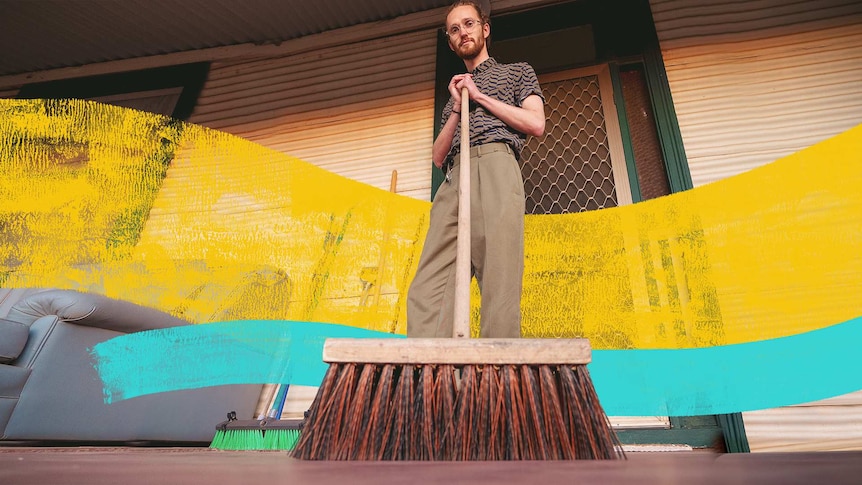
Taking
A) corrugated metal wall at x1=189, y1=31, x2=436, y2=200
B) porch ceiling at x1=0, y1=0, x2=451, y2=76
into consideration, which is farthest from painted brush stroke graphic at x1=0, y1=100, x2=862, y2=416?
porch ceiling at x1=0, y1=0, x2=451, y2=76

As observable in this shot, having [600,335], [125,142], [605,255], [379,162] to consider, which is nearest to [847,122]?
[605,255]

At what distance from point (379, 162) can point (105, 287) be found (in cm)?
154

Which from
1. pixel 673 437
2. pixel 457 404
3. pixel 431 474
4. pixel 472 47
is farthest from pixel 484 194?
pixel 673 437

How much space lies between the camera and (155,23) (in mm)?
3098

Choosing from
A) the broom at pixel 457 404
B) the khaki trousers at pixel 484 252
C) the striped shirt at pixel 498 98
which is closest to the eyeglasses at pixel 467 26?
the striped shirt at pixel 498 98

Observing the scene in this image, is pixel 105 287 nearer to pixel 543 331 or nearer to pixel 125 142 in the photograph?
pixel 125 142

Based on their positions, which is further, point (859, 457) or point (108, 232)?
point (108, 232)

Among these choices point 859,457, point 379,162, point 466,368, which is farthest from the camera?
point 379,162

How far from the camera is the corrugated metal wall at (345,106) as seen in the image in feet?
9.10

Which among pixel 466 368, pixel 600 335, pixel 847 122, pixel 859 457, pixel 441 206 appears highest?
pixel 847 122

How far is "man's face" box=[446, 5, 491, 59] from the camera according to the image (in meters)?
1.49

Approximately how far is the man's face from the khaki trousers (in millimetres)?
356

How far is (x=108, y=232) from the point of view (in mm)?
1655

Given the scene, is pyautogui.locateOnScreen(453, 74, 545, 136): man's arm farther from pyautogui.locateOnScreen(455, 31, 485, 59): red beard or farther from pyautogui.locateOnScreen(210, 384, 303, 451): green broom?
pyautogui.locateOnScreen(210, 384, 303, 451): green broom
